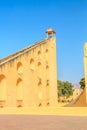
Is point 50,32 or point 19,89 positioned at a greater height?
point 50,32

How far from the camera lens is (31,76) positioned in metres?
24.5

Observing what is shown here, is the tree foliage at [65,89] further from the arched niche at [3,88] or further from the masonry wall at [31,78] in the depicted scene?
the arched niche at [3,88]

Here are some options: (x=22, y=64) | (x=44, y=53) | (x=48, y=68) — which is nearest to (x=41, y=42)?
(x=44, y=53)

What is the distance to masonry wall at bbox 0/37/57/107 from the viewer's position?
20.1 m

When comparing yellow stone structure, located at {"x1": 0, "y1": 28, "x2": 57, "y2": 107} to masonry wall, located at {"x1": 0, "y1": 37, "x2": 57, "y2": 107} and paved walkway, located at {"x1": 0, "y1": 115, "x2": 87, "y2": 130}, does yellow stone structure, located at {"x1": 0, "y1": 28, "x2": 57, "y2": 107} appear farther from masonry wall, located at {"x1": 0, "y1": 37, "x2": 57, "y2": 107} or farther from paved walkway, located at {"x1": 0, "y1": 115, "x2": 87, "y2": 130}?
paved walkway, located at {"x1": 0, "y1": 115, "x2": 87, "y2": 130}

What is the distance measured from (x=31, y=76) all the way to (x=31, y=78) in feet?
0.70

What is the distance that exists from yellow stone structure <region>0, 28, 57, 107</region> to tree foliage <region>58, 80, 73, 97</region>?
83.2ft

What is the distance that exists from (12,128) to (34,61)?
746 inches

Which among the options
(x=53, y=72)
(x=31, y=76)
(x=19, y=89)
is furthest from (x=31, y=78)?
(x=53, y=72)

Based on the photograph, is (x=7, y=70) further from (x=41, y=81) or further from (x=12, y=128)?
(x=12, y=128)

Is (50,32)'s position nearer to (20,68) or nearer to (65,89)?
(20,68)

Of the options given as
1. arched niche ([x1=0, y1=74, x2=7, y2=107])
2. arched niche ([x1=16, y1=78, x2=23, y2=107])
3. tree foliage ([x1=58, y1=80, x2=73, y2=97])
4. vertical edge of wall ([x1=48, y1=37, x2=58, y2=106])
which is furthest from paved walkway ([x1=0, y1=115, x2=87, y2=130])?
tree foliage ([x1=58, y1=80, x2=73, y2=97])

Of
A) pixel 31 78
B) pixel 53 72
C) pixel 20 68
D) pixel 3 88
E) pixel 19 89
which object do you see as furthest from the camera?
pixel 53 72

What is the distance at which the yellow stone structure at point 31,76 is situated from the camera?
20062 millimetres
